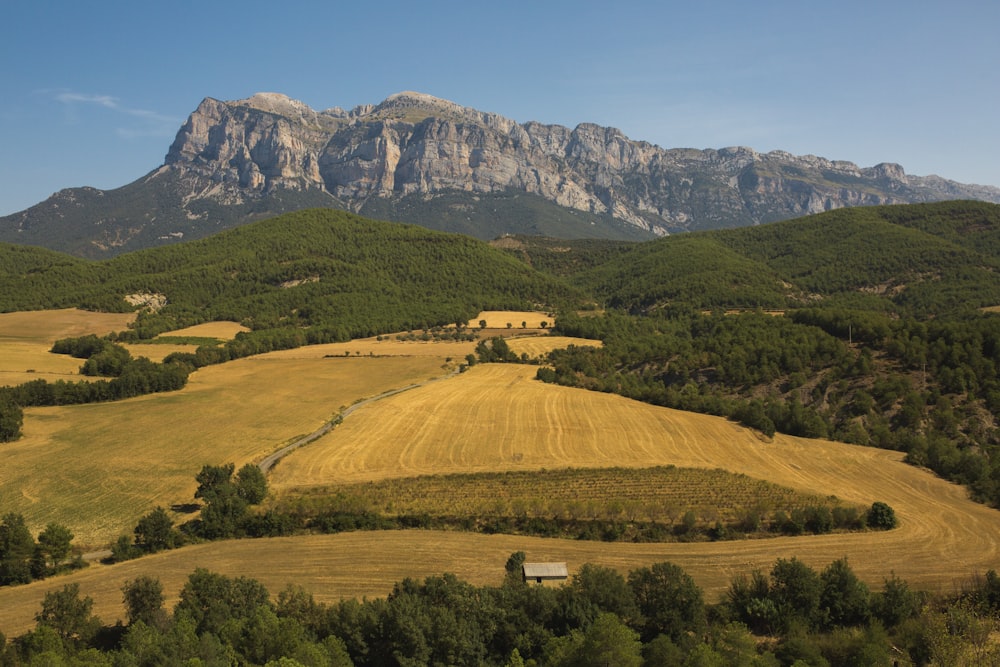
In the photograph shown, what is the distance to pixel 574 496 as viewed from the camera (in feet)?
187

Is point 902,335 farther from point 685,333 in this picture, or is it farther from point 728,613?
point 728,613

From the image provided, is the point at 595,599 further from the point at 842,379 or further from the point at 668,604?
the point at 842,379

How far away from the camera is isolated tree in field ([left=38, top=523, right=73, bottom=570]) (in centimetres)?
4500

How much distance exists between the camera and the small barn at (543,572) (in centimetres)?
4228

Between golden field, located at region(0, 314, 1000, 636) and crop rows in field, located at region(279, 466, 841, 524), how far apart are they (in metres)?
2.74

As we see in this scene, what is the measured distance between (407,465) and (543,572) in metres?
25.9

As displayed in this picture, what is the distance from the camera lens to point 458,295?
193375 mm

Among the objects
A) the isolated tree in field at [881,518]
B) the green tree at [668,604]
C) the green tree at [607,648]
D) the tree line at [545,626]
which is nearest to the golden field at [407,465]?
the isolated tree in field at [881,518]

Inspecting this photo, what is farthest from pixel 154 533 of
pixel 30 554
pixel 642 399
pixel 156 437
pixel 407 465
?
pixel 642 399

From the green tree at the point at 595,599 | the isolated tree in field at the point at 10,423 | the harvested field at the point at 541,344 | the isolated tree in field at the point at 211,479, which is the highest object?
the harvested field at the point at 541,344

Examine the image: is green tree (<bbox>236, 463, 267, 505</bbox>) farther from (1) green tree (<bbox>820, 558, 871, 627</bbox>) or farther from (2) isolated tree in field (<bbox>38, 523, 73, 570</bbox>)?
(1) green tree (<bbox>820, 558, 871, 627</bbox>)

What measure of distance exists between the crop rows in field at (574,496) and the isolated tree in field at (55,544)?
594 inches

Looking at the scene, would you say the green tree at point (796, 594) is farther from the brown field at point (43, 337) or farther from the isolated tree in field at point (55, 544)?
the brown field at point (43, 337)

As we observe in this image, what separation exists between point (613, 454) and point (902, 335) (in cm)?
5330
